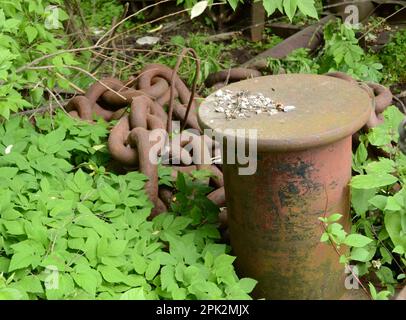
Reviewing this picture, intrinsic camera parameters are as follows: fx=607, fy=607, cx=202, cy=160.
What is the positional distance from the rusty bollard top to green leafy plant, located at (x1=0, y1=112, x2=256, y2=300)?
594mm

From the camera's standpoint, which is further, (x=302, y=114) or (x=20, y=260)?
(x=302, y=114)

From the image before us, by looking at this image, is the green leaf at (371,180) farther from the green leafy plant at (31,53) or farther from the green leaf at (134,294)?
the green leafy plant at (31,53)

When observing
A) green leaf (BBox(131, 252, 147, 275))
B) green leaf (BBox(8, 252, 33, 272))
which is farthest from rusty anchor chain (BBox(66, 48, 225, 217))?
green leaf (BBox(8, 252, 33, 272))

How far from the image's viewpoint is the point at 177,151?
3.61 m

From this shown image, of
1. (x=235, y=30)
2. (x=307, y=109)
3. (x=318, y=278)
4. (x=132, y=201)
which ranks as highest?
(x=307, y=109)

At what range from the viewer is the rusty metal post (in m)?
2.58

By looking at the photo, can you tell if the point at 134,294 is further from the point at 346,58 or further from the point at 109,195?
the point at 346,58

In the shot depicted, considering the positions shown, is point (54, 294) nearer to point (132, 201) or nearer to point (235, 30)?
point (132, 201)

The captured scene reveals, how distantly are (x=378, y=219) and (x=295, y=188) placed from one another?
2.57 ft

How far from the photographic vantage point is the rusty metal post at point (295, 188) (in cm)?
258

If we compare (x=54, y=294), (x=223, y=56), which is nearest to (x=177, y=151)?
(x=54, y=294)

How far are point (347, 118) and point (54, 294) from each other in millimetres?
1419

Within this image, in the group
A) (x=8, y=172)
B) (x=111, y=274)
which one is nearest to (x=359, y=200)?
(x=111, y=274)

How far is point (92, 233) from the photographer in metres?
2.65
